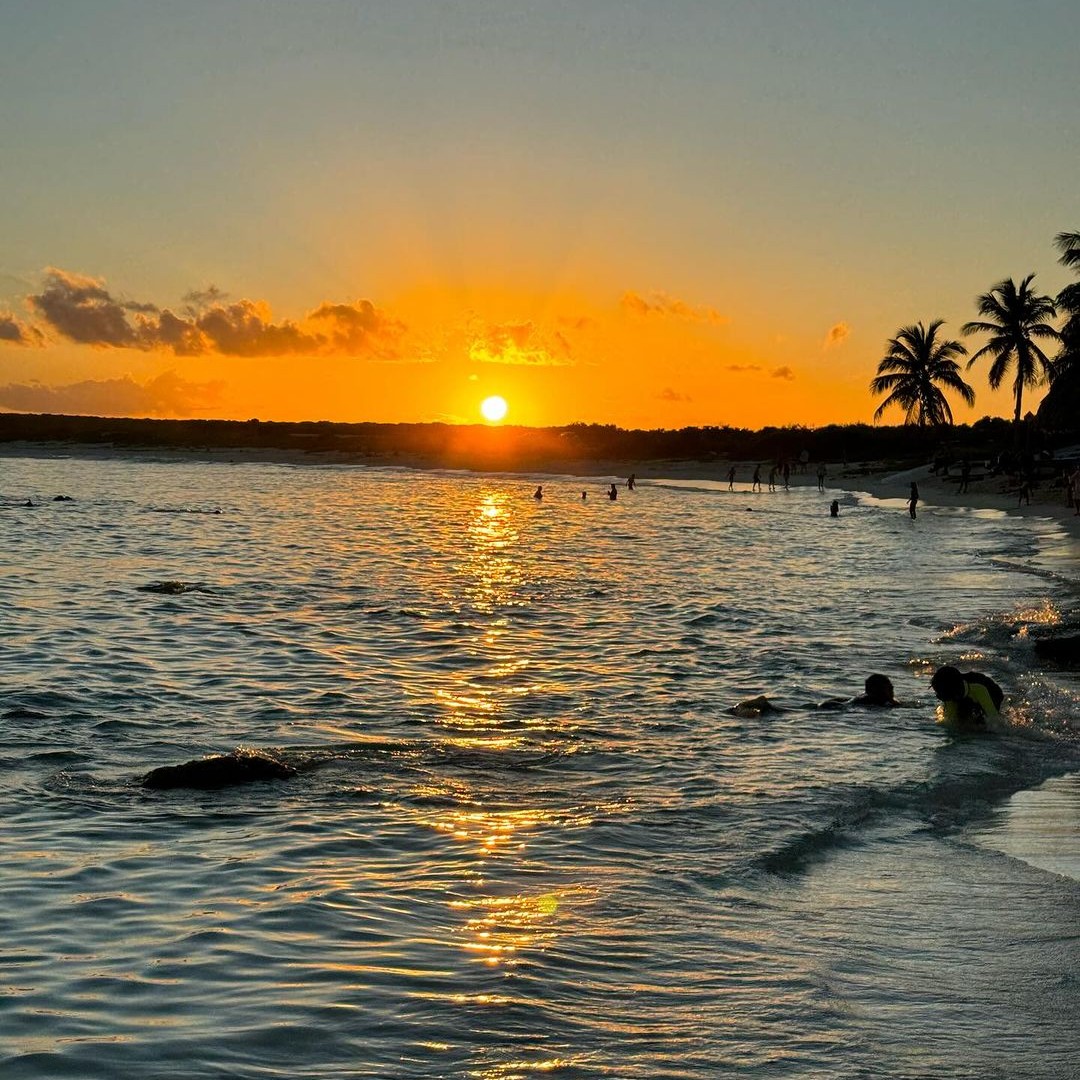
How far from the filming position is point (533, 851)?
8.84 metres

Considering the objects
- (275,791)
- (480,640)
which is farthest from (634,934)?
(480,640)

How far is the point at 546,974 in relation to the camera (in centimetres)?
659

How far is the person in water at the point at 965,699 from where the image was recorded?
12820 millimetres

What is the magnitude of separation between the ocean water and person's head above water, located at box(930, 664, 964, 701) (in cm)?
37

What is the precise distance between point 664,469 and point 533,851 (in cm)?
9977

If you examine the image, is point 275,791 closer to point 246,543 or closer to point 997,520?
point 246,543

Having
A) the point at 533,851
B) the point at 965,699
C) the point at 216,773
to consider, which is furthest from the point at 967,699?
the point at 216,773

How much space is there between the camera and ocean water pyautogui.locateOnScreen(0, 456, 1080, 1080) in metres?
5.83

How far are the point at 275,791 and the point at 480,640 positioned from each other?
10.0m

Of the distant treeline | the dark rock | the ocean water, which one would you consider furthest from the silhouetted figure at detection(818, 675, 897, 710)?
the distant treeline

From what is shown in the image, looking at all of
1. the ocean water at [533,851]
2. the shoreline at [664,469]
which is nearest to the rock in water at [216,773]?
the ocean water at [533,851]

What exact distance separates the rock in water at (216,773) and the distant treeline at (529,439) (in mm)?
66730

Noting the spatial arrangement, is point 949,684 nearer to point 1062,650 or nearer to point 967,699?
point 967,699

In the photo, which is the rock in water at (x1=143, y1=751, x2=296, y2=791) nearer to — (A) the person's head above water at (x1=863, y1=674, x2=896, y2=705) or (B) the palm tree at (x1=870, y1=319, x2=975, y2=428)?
(A) the person's head above water at (x1=863, y1=674, x2=896, y2=705)
